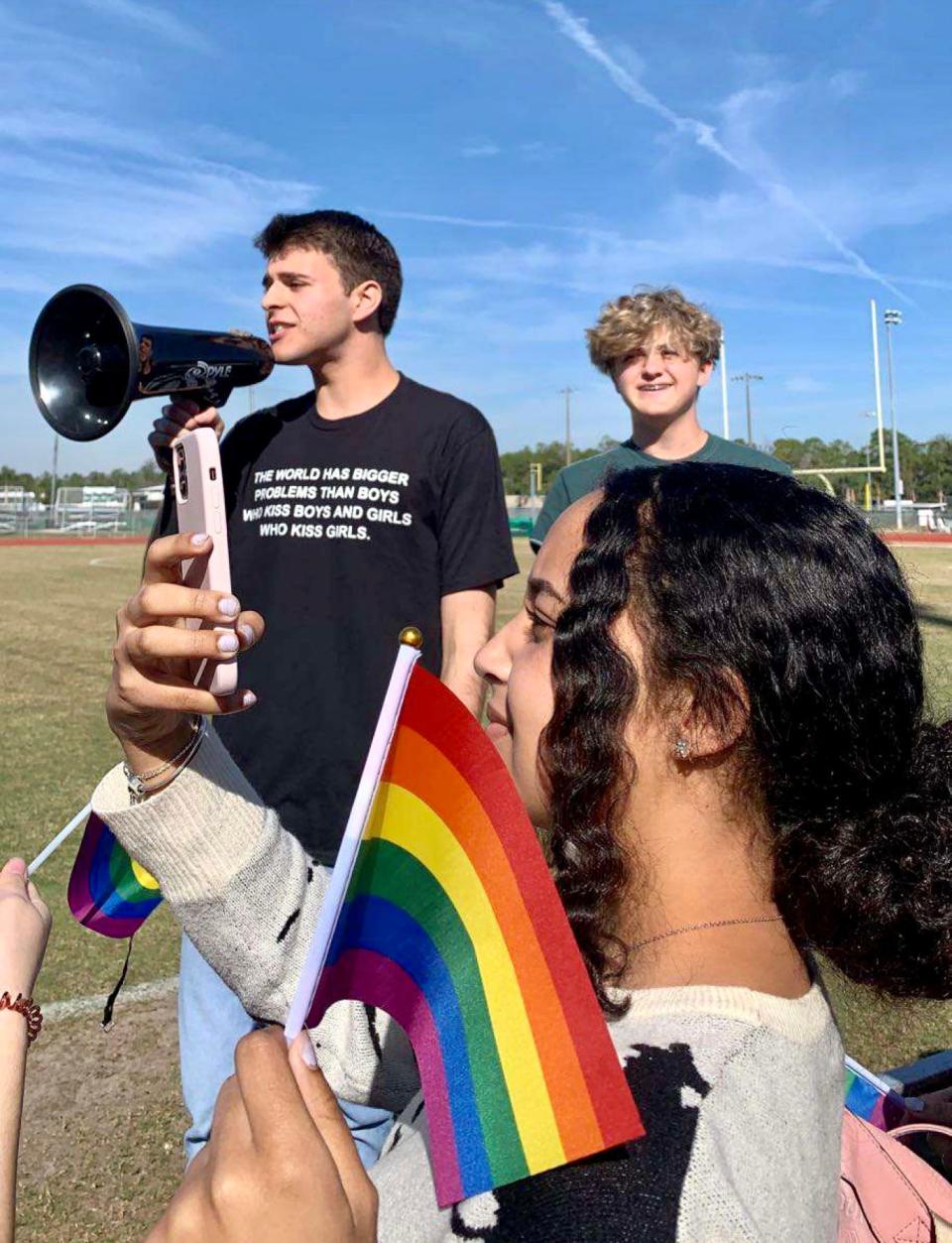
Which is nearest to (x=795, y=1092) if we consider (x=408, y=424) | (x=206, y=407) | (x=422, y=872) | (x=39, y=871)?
(x=422, y=872)

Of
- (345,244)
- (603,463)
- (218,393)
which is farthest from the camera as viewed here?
(603,463)

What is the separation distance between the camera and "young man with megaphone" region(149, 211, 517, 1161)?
272 centimetres

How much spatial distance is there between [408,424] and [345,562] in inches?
16.5

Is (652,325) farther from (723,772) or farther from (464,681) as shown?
(723,772)

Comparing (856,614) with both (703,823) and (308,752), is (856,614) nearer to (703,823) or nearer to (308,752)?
(703,823)

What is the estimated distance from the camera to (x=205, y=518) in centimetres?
152

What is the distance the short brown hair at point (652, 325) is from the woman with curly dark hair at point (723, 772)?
310cm

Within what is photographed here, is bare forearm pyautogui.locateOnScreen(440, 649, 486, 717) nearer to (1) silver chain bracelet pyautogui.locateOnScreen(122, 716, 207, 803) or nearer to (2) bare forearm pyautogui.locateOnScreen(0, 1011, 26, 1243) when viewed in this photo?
(1) silver chain bracelet pyautogui.locateOnScreen(122, 716, 207, 803)

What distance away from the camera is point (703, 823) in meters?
1.28

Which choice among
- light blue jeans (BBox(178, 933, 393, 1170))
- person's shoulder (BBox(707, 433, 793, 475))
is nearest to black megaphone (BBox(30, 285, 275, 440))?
light blue jeans (BBox(178, 933, 393, 1170))

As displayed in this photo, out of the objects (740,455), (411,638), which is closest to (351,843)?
(411,638)

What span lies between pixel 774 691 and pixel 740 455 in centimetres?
286

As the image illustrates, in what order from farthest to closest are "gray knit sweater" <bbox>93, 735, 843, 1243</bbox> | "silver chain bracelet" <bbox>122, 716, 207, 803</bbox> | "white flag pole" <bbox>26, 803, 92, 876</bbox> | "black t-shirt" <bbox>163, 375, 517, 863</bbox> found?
"black t-shirt" <bbox>163, 375, 517, 863</bbox>
"white flag pole" <bbox>26, 803, 92, 876</bbox>
"silver chain bracelet" <bbox>122, 716, 207, 803</bbox>
"gray knit sweater" <bbox>93, 735, 843, 1243</bbox>

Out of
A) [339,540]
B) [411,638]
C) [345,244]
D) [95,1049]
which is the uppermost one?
[345,244]
